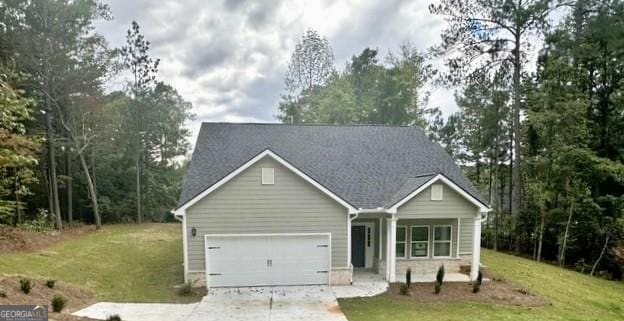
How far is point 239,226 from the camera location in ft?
40.5

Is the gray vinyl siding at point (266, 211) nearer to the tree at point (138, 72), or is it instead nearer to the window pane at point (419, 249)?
the window pane at point (419, 249)

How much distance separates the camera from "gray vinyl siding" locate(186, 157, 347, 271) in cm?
1223

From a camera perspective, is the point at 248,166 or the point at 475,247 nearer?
the point at 248,166

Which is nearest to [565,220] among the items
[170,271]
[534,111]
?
[534,111]

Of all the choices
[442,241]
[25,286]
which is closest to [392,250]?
[442,241]

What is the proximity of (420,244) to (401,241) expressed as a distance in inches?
30.6

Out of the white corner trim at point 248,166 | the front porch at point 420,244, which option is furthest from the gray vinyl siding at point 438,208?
the white corner trim at point 248,166

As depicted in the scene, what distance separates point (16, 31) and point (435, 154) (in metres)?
21.7

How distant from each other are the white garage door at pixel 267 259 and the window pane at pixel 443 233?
459 cm

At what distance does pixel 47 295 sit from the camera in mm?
9586

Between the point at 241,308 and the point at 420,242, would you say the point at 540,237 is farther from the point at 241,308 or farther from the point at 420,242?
the point at 241,308

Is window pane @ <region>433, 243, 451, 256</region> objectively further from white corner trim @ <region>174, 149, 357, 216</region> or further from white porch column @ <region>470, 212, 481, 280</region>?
white corner trim @ <region>174, 149, 357, 216</region>

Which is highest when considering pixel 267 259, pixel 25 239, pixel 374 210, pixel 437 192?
pixel 437 192

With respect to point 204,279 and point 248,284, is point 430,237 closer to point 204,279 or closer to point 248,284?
point 248,284
